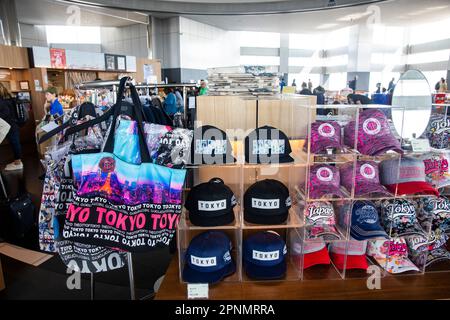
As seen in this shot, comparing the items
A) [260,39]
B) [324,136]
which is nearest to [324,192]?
[324,136]

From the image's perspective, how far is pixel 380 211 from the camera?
6.31 feet

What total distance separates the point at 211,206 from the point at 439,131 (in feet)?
4.88

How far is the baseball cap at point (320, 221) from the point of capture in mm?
1806

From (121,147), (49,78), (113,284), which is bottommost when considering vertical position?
(113,284)

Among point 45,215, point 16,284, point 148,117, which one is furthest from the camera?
point 16,284

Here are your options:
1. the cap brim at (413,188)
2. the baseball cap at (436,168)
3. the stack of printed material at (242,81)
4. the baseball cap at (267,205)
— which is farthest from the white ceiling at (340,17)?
the baseball cap at (267,205)

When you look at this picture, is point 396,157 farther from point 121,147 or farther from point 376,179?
point 121,147

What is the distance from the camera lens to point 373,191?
5.66ft

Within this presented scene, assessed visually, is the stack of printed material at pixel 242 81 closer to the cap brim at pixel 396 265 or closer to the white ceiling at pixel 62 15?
the cap brim at pixel 396 265

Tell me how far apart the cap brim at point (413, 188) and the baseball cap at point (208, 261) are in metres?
1.01

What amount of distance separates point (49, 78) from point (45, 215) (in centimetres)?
919

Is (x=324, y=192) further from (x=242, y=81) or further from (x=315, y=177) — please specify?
(x=242, y=81)
